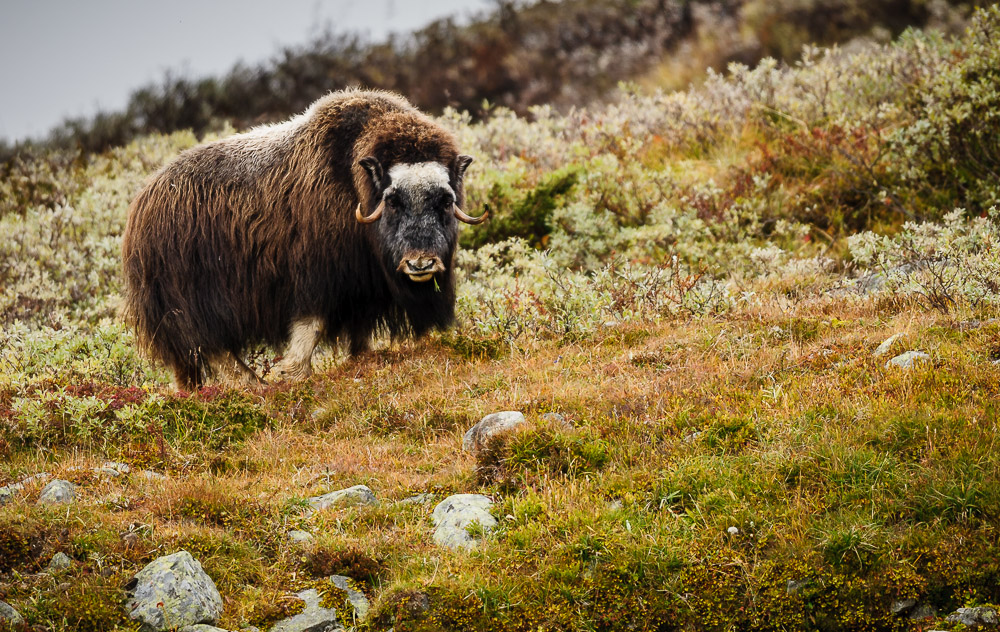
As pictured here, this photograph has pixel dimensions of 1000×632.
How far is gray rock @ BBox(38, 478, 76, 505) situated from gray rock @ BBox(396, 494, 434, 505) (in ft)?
5.33

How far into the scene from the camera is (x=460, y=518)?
426cm

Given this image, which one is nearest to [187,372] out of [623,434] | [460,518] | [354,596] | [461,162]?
[461,162]

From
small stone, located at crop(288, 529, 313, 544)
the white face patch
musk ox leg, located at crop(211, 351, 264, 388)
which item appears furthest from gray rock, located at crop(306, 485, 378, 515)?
musk ox leg, located at crop(211, 351, 264, 388)

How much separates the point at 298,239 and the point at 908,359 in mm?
4271

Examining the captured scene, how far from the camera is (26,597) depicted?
3611mm

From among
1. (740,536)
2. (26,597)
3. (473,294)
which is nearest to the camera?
(26,597)

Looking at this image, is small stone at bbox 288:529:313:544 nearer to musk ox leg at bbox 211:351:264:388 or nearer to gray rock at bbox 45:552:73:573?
gray rock at bbox 45:552:73:573

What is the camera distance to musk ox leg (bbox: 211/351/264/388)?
7160 mm

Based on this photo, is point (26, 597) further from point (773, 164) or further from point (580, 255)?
point (773, 164)

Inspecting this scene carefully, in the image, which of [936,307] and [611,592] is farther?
[936,307]

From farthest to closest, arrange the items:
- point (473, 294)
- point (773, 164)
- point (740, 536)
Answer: point (773, 164), point (473, 294), point (740, 536)

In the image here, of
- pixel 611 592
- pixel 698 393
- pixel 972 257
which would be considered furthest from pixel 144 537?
pixel 972 257

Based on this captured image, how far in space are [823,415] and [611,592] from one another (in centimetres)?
156

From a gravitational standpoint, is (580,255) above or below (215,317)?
below
